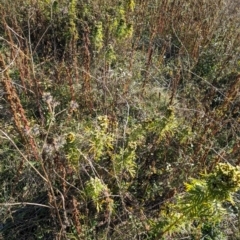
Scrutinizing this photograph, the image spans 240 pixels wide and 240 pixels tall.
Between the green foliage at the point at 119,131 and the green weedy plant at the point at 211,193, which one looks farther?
the green foliage at the point at 119,131

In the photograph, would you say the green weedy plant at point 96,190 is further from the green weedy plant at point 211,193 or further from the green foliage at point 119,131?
the green weedy plant at point 211,193

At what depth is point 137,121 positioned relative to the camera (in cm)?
305

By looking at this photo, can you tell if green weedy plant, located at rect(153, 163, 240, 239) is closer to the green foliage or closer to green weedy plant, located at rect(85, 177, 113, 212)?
the green foliage

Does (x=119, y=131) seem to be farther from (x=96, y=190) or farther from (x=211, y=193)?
(x=211, y=193)

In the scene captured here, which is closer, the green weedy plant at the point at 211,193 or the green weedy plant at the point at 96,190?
the green weedy plant at the point at 211,193

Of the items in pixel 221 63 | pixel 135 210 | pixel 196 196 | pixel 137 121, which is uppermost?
pixel 196 196

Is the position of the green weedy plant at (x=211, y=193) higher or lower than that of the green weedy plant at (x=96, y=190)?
higher

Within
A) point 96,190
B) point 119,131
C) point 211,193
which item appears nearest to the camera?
point 211,193

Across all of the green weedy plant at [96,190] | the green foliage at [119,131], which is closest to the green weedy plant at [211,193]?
the green foliage at [119,131]

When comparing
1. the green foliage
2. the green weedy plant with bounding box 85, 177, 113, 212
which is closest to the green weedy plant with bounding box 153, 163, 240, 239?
the green foliage

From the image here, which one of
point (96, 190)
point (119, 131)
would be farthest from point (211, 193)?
point (119, 131)

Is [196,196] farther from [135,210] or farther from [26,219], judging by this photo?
[26,219]

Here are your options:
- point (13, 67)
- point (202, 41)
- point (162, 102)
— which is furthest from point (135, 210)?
point (202, 41)

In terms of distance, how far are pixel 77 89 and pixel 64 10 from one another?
3.94ft
